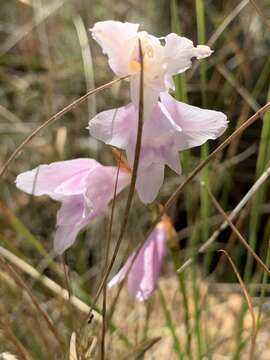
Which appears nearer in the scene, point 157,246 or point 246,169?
point 157,246

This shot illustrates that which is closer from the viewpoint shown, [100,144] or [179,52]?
Result: [179,52]

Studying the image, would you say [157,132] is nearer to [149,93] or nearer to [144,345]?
[149,93]

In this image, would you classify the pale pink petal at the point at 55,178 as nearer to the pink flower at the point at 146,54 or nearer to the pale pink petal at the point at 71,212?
the pale pink petal at the point at 71,212

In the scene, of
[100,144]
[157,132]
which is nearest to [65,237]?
[157,132]

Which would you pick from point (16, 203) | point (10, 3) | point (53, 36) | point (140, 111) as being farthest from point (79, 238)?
point (10, 3)

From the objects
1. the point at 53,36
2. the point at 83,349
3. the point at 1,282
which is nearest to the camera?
the point at 83,349

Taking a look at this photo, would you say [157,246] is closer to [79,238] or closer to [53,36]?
[79,238]

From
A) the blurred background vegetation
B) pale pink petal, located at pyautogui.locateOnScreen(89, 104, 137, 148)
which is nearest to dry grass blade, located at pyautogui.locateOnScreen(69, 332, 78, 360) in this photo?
pale pink petal, located at pyautogui.locateOnScreen(89, 104, 137, 148)
